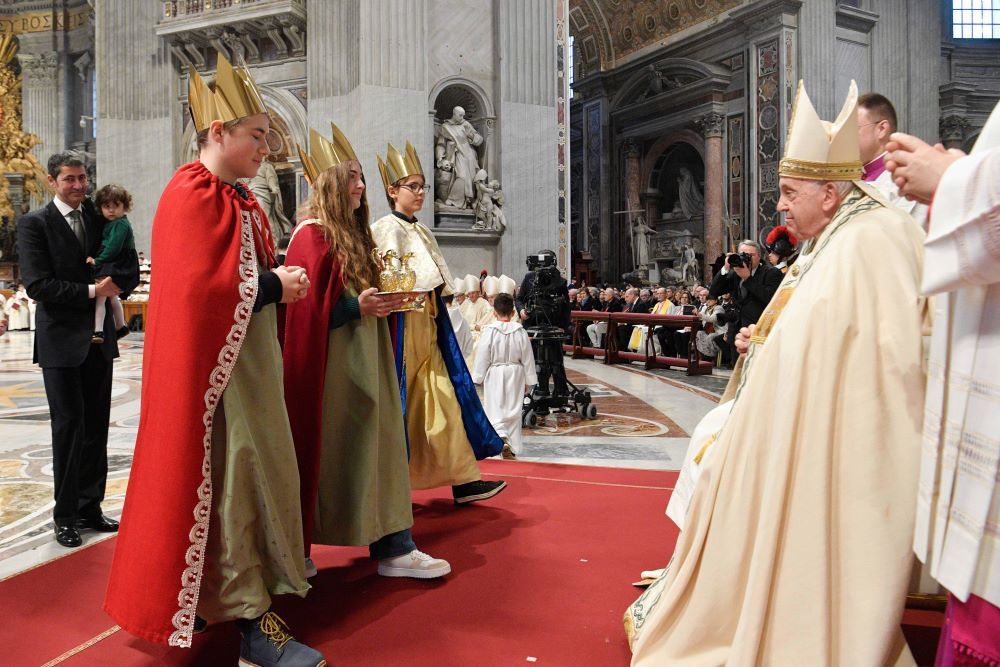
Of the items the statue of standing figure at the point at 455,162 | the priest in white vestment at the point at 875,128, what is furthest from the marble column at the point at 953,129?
the priest in white vestment at the point at 875,128

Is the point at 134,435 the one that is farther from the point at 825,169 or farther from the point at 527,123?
the point at 527,123

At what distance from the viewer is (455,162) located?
1396 centimetres

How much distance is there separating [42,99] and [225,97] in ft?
91.1

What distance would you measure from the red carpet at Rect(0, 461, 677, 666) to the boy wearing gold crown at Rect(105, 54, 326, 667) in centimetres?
38

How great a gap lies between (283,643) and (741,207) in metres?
18.0

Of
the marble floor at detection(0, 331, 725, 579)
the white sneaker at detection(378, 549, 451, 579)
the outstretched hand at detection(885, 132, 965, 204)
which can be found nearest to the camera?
the outstretched hand at detection(885, 132, 965, 204)

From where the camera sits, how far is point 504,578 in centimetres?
331

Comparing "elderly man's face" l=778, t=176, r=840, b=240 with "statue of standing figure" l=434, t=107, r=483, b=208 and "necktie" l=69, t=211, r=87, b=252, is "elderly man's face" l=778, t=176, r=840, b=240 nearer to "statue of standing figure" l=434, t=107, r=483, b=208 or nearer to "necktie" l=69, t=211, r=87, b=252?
"necktie" l=69, t=211, r=87, b=252

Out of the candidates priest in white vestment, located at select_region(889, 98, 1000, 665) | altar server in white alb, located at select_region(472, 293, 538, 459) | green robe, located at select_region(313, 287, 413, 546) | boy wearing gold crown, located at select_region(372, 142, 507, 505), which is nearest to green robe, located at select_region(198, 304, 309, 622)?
green robe, located at select_region(313, 287, 413, 546)

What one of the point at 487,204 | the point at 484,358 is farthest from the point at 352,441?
the point at 487,204

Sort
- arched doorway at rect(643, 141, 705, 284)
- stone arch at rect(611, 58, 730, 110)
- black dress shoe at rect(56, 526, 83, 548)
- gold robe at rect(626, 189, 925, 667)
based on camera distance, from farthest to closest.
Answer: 1. arched doorway at rect(643, 141, 705, 284)
2. stone arch at rect(611, 58, 730, 110)
3. black dress shoe at rect(56, 526, 83, 548)
4. gold robe at rect(626, 189, 925, 667)

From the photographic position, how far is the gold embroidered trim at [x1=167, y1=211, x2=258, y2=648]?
227 cm

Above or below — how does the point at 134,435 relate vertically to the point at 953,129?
below

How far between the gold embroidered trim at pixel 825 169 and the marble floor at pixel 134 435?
3320mm
